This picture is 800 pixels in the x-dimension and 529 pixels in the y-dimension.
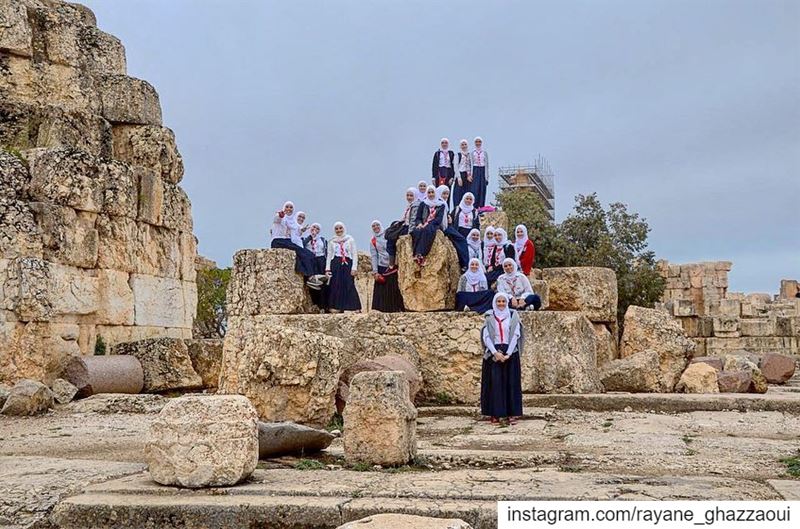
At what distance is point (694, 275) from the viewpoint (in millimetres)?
35031

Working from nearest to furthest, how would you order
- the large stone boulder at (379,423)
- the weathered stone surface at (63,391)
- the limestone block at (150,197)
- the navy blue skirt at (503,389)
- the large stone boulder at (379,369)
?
the large stone boulder at (379,423) < the large stone boulder at (379,369) < the navy blue skirt at (503,389) < the weathered stone surface at (63,391) < the limestone block at (150,197)

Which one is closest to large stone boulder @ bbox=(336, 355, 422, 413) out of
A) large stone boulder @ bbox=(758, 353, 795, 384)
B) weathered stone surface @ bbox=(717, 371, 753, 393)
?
weathered stone surface @ bbox=(717, 371, 753, 393)

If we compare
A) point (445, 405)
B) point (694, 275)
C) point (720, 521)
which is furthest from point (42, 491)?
point (694, 275)

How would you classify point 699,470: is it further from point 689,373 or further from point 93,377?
point 93,377

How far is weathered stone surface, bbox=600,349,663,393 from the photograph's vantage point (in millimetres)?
11125

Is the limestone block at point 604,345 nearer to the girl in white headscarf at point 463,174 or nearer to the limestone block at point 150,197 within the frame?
the girl in white headscarf at point 463,174

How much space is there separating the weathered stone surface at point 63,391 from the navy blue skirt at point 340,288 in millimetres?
3445

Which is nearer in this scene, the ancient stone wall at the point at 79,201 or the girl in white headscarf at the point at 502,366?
the girl in white headscarf at the point at 502,366

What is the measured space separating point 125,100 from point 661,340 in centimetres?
974

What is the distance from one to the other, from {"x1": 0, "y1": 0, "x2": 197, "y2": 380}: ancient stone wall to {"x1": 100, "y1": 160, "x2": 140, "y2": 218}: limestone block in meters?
0.02

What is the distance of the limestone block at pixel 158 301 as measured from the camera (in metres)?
13.6

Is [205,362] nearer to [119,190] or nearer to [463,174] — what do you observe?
[119,190]

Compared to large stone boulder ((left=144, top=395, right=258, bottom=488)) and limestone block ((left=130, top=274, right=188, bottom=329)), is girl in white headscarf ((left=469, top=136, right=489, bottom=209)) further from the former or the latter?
large stone boulder ((left=144, top=395, right=258, bottom=488))

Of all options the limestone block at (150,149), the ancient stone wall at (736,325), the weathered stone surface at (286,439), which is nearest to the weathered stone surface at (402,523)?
the weathered stone surface at (286,439)
